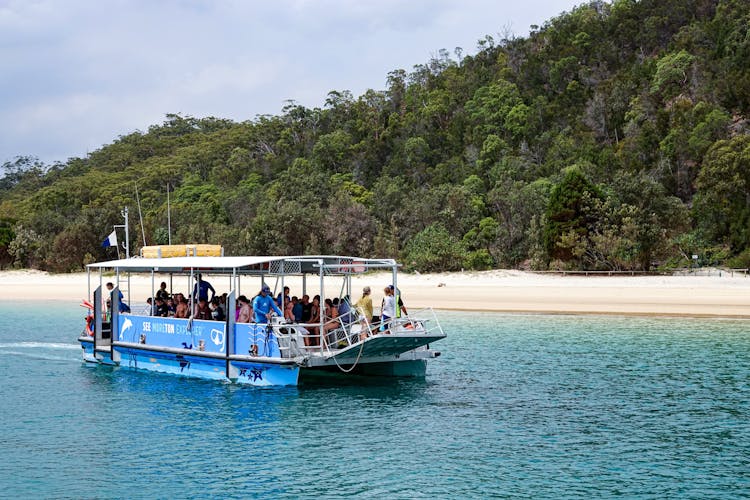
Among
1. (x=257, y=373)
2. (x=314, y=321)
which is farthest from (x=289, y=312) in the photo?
(x=257, y=373)

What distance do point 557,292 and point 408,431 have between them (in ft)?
95.6

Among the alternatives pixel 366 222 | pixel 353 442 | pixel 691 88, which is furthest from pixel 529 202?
pixel 353 442

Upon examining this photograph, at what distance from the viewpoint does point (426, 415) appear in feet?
56.7

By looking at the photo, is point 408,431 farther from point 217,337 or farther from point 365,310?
point 217,337

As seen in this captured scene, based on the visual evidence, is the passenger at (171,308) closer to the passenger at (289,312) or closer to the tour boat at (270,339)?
the tour boat at (270,339)

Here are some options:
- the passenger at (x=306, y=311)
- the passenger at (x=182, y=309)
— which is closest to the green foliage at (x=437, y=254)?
the passenger at (x=182, y=309)

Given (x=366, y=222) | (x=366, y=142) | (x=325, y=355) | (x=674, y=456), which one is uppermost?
(x=366, y=142)

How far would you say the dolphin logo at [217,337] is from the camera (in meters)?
20.4

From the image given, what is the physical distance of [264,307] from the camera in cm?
1947

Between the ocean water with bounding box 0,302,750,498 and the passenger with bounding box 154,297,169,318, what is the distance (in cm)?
167

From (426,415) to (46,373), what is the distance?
11.9 meters

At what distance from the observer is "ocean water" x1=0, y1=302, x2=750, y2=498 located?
12.9 metres

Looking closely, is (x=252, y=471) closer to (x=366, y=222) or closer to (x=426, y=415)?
(x=426, y=415)

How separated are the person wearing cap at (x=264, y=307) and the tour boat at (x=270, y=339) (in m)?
0.20
